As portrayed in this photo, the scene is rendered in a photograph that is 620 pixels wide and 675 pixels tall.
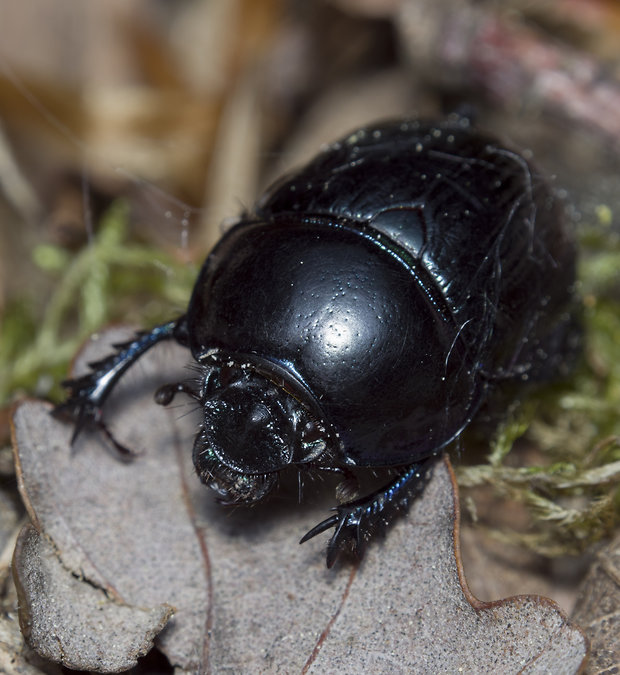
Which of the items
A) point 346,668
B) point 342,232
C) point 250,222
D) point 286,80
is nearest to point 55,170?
point 286,80

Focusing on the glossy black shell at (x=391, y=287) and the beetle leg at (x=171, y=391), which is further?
the beetle leg at (x=171, y=391)

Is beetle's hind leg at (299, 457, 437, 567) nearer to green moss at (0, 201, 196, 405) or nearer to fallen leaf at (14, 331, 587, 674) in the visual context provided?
fallen leaf at (14, 331, 587, 674)

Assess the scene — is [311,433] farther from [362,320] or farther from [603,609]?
[603,609]

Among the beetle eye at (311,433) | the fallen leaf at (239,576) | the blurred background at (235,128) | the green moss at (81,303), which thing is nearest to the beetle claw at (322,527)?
the fallen leaf at (239,576)

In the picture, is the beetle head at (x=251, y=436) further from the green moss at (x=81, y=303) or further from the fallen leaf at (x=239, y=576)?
the green moss at (x=81, y=303)

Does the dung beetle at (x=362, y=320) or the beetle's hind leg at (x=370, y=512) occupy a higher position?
the dung beetle at (x=362, y=320)

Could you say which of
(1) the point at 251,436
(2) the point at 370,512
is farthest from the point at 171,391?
(2) the point at 370,512
